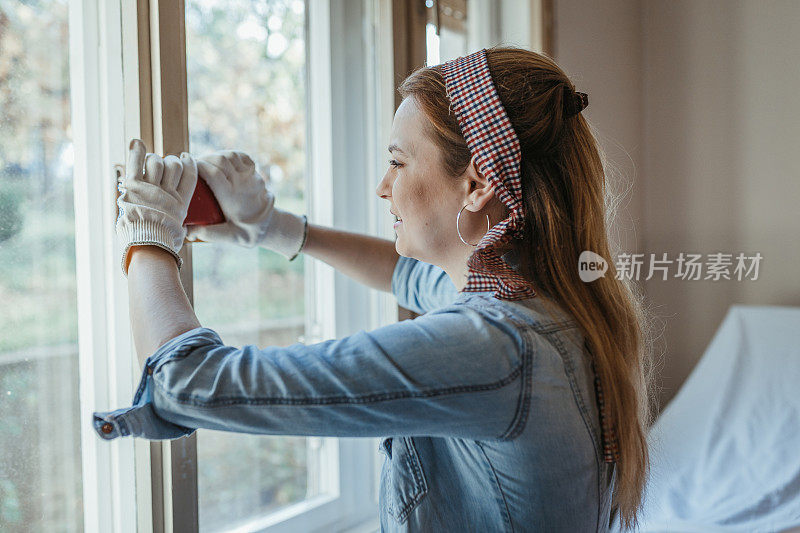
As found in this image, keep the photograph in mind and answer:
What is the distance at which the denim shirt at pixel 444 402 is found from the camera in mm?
566

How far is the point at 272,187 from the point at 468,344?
72cm

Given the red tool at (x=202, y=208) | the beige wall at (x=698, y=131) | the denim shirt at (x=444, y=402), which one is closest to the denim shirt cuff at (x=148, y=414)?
the denim shirt at (x=444, y=402)

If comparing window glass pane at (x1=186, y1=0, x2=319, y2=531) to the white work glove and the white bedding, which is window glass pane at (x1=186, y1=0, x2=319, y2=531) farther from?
the white bedding

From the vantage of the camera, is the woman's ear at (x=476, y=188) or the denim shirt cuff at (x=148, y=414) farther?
the woman's ear at (x=476, y=188)

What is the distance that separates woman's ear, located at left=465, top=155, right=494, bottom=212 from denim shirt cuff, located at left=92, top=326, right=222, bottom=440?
1.12ft

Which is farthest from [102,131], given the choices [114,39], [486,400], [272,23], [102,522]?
[486,400]

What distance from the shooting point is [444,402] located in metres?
0.58

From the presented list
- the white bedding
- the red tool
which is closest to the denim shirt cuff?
the red tool

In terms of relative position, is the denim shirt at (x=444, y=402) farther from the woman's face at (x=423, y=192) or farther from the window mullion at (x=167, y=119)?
the window mullion at (x=167, y=119)

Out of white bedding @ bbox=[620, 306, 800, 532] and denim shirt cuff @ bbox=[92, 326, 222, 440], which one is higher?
denim shirt cuff @ bbox=[92, 326, 222, 440]

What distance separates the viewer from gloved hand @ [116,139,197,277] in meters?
0.69

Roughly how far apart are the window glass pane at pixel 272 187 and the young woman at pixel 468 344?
245mm

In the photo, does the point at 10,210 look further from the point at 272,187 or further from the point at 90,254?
the point at 272,187

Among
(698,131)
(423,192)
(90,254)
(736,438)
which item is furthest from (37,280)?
(698,131)
